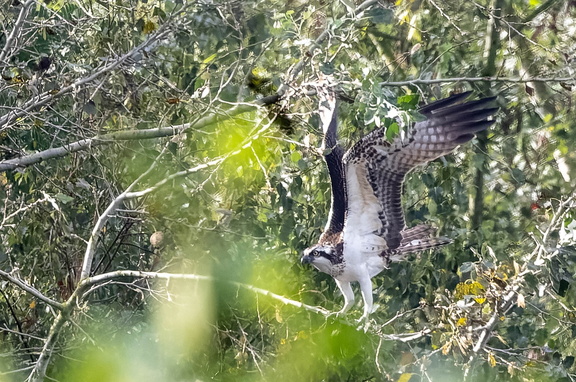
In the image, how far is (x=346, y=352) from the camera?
489 centimetres

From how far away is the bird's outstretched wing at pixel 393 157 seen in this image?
12.3 feet

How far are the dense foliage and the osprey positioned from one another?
34cm

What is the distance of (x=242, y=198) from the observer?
17.4 ft

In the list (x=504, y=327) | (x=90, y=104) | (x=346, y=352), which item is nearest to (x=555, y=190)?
(x=504, y=327)

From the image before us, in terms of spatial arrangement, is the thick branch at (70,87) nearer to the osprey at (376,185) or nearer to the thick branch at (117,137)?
the thick branch at (117,137)

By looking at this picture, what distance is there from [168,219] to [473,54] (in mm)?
2348

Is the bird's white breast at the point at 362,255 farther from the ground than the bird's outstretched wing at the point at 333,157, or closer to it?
closer to it

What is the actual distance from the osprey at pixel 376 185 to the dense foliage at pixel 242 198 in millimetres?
344

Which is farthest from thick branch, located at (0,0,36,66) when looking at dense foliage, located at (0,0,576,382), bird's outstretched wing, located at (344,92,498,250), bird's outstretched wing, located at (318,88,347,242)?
bird's outstretched wing, located at (344,92,498,250)

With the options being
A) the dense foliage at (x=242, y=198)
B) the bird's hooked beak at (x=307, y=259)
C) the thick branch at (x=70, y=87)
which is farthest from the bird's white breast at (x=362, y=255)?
the thick branch at (x=70, y=87)

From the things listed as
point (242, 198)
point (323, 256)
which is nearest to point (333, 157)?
point (323, 256)

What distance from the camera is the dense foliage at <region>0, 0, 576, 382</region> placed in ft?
14.9

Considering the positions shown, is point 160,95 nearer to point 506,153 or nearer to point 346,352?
point 346,352

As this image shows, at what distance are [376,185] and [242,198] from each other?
154 centimetres
